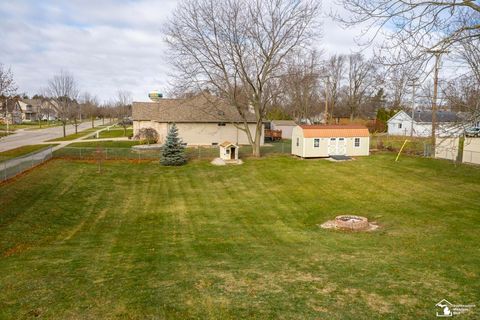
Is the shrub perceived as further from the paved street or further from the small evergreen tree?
the paved street

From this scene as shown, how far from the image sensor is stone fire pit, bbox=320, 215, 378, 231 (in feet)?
44.3

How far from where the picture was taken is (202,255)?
10.5 m

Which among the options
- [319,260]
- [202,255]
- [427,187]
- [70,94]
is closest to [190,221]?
[202,255]

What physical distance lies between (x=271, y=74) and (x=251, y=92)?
7.57 ft

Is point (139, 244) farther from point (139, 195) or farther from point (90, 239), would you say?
point (139, 195)

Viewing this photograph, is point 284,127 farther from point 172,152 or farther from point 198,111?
point 172,152

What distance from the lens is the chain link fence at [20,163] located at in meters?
19.8

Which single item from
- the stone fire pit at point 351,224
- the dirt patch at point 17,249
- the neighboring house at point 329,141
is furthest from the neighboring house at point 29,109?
the stone fire pit at point 351,224

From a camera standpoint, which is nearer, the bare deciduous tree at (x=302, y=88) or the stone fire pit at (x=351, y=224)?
the stone fire pit at (x=351, y=224)

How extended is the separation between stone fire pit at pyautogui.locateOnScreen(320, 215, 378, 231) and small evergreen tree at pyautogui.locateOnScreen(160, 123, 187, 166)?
15.8 metres

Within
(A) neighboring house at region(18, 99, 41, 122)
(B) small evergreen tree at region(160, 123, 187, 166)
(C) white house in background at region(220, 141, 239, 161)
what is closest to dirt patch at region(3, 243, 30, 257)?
(B) small evergreen tree at region(160, 123, 187, 166)

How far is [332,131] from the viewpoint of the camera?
1174 inches

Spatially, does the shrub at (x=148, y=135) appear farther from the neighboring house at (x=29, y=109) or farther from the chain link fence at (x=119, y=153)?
the neighboring house at (x=29, y=109)

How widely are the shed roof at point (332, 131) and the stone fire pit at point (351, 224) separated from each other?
15.7 meters
